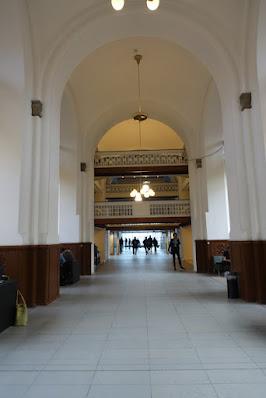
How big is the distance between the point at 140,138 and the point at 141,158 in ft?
8.89

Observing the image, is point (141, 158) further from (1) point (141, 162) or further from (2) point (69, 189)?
(2) point (69, 189)

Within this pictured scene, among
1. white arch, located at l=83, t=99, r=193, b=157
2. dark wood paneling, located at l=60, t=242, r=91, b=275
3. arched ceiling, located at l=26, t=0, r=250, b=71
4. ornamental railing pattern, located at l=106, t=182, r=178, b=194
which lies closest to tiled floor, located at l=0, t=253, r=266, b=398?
dark wood paneling, located at l=60, t=242, r=91, b=275

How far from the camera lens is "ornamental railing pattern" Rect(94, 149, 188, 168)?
45.4ft

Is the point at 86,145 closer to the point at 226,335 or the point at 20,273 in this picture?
the point at 20,273

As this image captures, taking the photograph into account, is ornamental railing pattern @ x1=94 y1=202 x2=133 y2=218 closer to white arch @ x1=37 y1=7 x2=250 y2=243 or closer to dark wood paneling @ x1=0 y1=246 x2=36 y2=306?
white arch @ x1=37 y1=7 x2=250 y2=243

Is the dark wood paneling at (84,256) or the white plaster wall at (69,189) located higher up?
the white plaster wall at (69,189)

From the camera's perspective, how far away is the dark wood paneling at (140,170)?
1379 cm

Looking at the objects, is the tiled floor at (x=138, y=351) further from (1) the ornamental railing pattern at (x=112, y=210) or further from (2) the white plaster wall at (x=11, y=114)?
(1) the ornamental railing pattern at (x=112, y=210)

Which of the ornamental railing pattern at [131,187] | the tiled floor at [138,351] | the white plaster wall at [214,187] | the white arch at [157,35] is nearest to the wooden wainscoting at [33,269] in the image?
the tiled floor at [138,351]

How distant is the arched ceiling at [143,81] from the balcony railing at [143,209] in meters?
3.86

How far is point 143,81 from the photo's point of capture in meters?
10.2

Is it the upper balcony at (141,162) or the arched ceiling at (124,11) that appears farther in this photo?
the upper balcony at (141,162)

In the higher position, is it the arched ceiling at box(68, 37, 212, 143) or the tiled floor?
the arched ceiling at box(68, 37, 212, 143)

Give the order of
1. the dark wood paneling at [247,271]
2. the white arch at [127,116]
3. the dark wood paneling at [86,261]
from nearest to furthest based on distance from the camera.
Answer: the dark wood paneling at [247,271] → the dark wood paneling at [86,261] → the white arch at [127,116]
